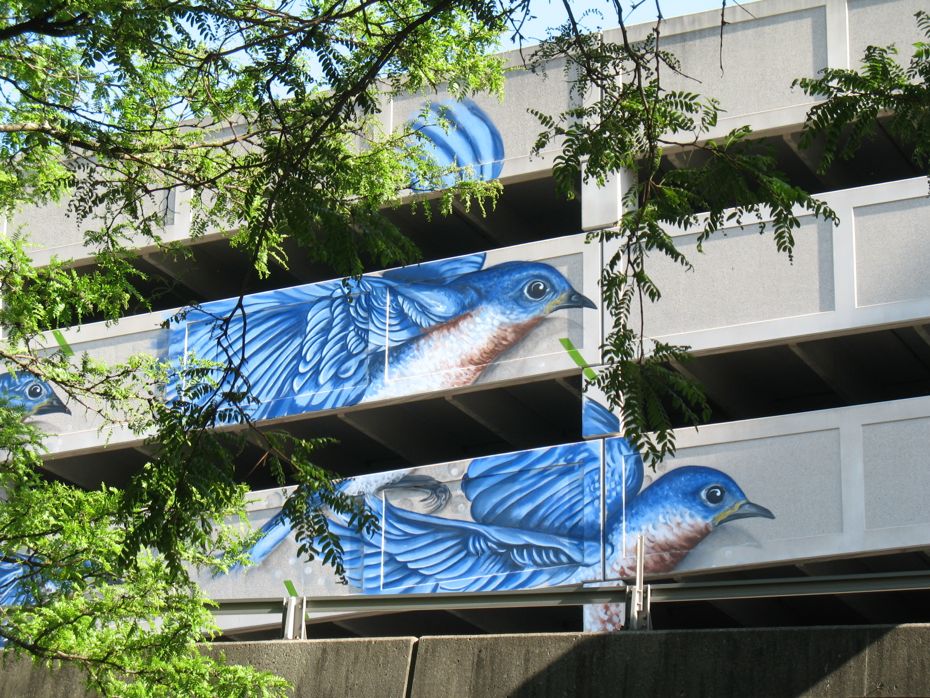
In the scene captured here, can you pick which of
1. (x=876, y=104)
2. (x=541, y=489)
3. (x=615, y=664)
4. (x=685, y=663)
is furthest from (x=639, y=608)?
(x=541, y=489)

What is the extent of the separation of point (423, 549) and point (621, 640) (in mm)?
8968

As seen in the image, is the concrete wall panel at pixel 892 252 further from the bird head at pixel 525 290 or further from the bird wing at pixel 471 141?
the bird wing at pixel 471 141

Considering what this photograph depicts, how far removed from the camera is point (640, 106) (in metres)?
6.15

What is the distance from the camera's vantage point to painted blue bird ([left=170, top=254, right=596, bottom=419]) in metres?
16.8

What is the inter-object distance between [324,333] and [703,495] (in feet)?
16.2

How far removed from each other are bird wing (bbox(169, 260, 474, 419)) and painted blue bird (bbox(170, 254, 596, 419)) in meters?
0.01

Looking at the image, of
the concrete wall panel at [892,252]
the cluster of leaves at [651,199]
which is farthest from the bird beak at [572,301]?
the cluster of leaves at [651,199]

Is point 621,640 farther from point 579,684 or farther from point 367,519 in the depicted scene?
point 367,519

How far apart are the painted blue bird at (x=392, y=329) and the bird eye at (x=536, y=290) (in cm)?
1

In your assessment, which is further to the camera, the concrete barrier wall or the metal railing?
the metal railing

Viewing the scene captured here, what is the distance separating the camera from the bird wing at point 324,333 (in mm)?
17250

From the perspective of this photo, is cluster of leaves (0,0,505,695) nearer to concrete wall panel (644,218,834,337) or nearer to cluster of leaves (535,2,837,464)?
cluster of leaves (535,2,837,464)

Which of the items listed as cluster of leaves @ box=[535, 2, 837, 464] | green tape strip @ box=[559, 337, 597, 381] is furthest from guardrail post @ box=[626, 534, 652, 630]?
green tape strip @ box=[559, 337, 597, 381]

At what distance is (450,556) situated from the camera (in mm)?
16250
